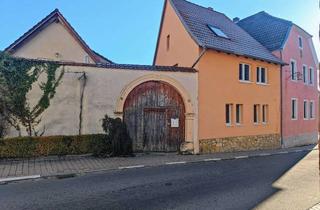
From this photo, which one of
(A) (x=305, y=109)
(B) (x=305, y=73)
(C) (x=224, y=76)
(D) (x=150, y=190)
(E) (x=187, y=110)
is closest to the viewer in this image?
(D) (x=150, y=190)

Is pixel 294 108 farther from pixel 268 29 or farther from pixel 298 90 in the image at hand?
pixel 268 29

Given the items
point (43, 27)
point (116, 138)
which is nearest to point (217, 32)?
point (116, 138)

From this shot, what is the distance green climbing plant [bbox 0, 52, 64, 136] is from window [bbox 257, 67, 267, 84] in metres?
12.5

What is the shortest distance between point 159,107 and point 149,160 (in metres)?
3.28

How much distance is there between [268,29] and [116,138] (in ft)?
58.1

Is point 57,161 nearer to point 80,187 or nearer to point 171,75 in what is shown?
point 80,187

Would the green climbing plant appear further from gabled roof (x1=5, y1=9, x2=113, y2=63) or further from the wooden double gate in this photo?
gabled roof (x1=5, y1=9, x2=113, y2=63)

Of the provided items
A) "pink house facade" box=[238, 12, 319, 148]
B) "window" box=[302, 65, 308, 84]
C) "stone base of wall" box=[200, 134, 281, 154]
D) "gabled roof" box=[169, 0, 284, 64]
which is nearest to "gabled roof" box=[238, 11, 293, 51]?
"pink house facade" box=[238, 12, 319, 148]

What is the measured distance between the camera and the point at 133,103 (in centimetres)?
1467

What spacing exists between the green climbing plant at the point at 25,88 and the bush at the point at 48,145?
1.05 m

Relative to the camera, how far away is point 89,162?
11.6 meters

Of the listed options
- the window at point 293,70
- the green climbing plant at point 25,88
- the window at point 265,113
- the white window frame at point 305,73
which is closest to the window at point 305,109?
the white window frame at point 305,73

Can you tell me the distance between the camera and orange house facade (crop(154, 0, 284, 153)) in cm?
1662

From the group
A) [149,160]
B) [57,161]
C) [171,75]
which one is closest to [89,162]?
[57,161]
